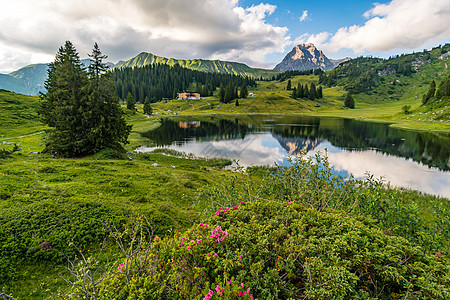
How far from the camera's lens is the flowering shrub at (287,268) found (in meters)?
3.26

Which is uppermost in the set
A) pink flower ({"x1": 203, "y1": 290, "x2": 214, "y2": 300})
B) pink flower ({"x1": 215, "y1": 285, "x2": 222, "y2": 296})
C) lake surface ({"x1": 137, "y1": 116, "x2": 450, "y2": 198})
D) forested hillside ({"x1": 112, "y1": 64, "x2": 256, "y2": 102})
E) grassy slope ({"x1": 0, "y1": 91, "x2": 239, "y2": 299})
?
forested hillside ({"x1": 112, "y1": 64, "x2": 256, "y2": 102})

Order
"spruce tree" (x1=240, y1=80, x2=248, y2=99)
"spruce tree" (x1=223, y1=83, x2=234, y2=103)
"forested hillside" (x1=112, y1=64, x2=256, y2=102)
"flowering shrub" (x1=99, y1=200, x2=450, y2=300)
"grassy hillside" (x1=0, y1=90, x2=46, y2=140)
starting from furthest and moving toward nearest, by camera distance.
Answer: "forested hillside" (x1=112, y1=64, x2=256, y2=102)
"spruce tree" (x1=240, y1=80, x2=248, y2=99)
"spruce tree" (x1=223, y1=83, x2=234, y2=103)
"grassy hillside" (x1=0, y1=90, x2=46, y2=140)
"flowering shrub" (x1=99, y1=200, x2=450, y2=300)

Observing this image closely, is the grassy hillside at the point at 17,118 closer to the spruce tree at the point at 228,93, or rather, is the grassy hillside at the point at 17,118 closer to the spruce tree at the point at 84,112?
the spruce tree at the point at 84,112

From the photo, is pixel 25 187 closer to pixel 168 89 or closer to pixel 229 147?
pixel 229 147

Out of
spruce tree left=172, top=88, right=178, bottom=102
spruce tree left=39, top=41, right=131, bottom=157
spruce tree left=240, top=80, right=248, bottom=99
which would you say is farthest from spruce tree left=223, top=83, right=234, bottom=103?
spruce tree left=39, top=41, right=131, bottom=157

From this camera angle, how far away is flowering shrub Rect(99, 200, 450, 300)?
3.26 m

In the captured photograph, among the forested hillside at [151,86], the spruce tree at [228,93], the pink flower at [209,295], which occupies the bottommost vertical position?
the pink flower at [209,295]

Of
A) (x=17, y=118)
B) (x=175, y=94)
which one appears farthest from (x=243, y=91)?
(x=17, y=118)

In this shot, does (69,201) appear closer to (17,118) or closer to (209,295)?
(209,295)

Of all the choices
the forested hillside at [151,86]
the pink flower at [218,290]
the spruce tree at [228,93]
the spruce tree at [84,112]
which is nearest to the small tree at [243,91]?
the forested hillside at [151,86]

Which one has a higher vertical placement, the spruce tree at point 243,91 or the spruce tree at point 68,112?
the spruce tree at point 243,91

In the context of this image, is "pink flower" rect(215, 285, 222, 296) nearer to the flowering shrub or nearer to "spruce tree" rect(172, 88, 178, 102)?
the flowering shrub

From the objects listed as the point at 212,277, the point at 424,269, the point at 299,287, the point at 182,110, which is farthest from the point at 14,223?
the point at 182,110

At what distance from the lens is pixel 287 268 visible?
3654 millimetres
